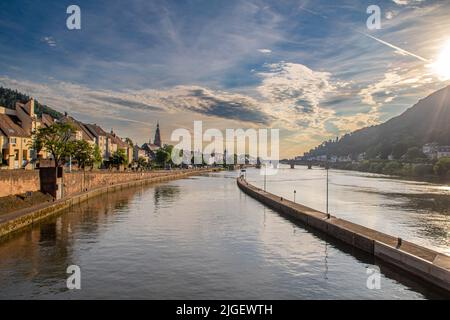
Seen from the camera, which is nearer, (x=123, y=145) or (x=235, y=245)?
(x=235, y=245)

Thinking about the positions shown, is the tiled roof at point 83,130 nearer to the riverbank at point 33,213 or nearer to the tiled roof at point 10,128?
the tiled roof at point 10,128

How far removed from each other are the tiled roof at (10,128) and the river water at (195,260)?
1387 inches

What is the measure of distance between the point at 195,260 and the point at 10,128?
67.1 meters

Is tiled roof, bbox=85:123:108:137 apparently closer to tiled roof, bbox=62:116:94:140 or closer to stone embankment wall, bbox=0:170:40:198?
tiled roof, bbox=62:116:94:140

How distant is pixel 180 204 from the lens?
7194 centimetres

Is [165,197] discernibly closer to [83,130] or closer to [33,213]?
[33,213]

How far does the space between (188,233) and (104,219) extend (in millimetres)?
16236

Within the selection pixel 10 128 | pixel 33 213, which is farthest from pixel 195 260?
pixel 10 128

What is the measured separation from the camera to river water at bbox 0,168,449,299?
78.4 ft

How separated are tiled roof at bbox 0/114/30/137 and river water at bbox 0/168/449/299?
3522 cm

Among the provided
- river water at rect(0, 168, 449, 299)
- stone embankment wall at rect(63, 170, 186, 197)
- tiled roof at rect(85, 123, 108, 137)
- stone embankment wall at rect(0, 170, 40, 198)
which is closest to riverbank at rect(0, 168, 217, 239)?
river water at rect(0, 168, 449, 299)

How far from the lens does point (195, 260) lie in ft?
101

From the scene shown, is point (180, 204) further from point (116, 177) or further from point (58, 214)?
point (116, 177)
